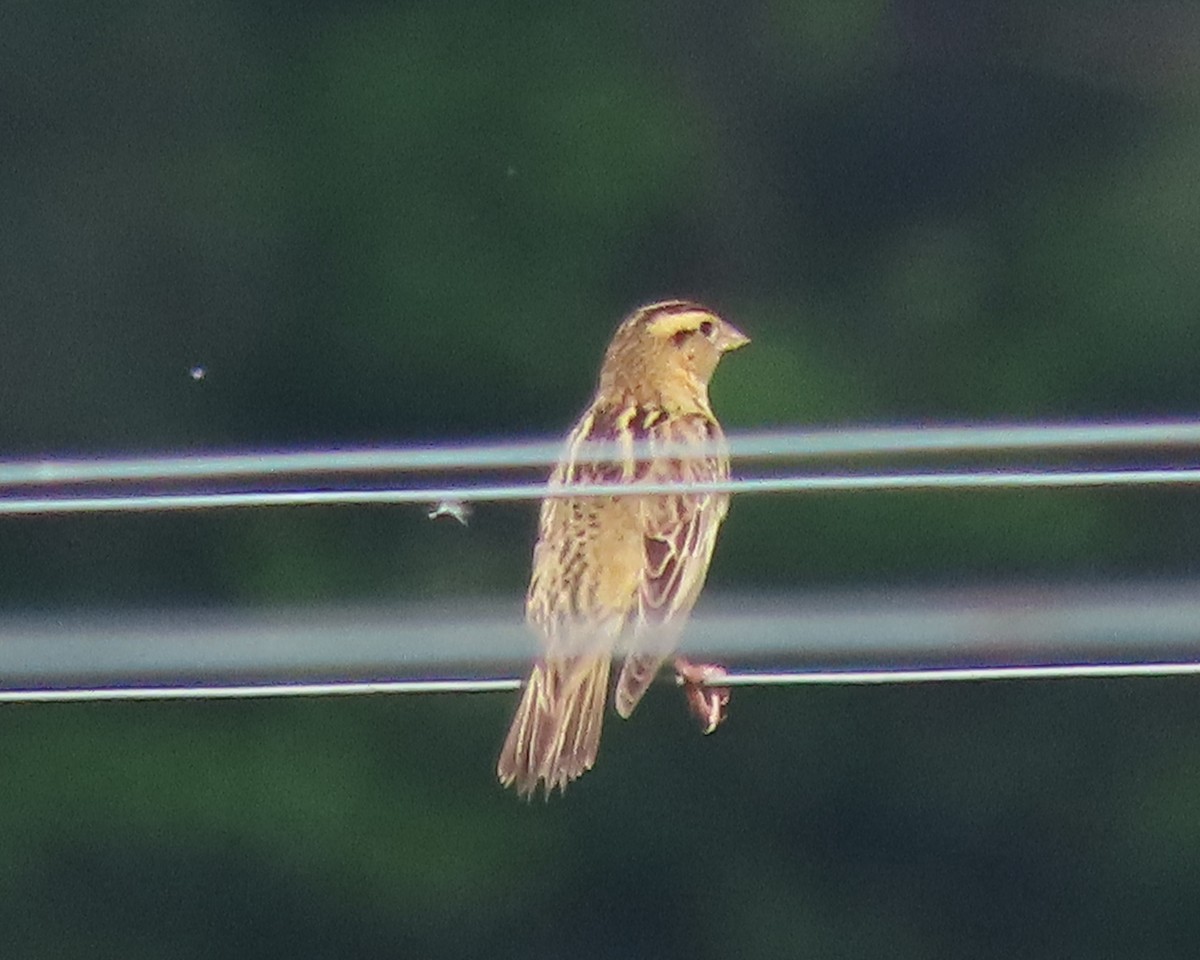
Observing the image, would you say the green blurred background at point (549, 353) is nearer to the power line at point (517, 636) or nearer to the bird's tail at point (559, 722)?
the power line at point (517, 636)

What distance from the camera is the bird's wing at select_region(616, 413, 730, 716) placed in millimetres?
7473

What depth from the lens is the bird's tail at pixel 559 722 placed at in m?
7.62

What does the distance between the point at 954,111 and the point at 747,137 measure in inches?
35.8

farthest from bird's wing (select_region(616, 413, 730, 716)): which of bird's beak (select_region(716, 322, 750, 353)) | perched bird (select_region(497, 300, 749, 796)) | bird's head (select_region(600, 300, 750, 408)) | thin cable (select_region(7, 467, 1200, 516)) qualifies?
thin cable (select_region(7, 467, 1200, 516))

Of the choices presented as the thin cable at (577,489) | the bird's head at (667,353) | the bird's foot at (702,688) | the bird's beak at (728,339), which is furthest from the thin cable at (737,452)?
the bird's beak at (728,339)

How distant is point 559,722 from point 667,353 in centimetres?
115

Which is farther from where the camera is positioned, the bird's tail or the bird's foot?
the bird's tail

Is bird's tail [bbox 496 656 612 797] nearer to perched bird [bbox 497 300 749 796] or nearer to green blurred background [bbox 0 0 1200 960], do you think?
perched bird [bbox 497 300 749 796]

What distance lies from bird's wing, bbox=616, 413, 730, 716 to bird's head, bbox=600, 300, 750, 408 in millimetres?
512

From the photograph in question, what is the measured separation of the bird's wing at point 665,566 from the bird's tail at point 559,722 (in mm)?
97

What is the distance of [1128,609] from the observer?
523 cm

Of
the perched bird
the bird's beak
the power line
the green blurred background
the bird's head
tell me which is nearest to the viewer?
the power line

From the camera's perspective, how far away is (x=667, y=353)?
27.9 ft

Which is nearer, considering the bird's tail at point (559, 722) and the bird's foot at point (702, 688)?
the bird's foot at point (702, 688)
